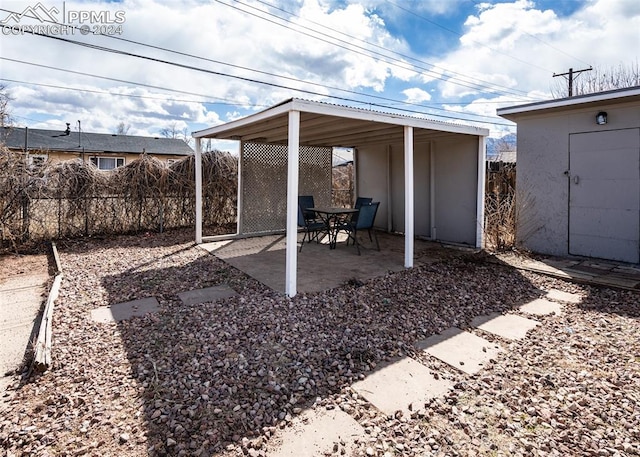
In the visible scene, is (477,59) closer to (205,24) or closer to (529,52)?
(529,52)

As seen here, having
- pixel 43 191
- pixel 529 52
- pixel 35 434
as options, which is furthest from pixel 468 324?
pixel 529 52

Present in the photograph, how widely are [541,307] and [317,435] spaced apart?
3.02 meters

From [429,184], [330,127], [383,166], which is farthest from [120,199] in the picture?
[429,184]

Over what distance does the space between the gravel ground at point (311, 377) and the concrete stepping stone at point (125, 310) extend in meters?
0.10

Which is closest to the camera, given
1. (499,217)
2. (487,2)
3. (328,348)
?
(328,348)

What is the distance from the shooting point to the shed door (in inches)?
200

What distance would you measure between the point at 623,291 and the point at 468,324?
2.31 meters

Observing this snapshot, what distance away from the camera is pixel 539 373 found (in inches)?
94.8

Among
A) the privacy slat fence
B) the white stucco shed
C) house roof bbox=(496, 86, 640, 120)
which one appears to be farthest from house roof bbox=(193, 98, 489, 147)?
the privacy slat fence

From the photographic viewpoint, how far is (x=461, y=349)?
2.78m

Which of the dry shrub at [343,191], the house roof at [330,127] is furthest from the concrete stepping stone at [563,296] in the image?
the dry shrub at [343,191]

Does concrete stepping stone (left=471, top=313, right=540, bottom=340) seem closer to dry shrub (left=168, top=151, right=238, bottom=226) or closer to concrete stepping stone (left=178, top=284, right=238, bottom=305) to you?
concrete stepping stone (left=178, top=284, right=238, bottom=305)

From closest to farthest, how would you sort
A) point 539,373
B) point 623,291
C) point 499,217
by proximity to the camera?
point 539,373 < point 623,291 < point 499,217

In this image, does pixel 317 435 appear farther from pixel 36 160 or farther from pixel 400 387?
pixel 36 160
